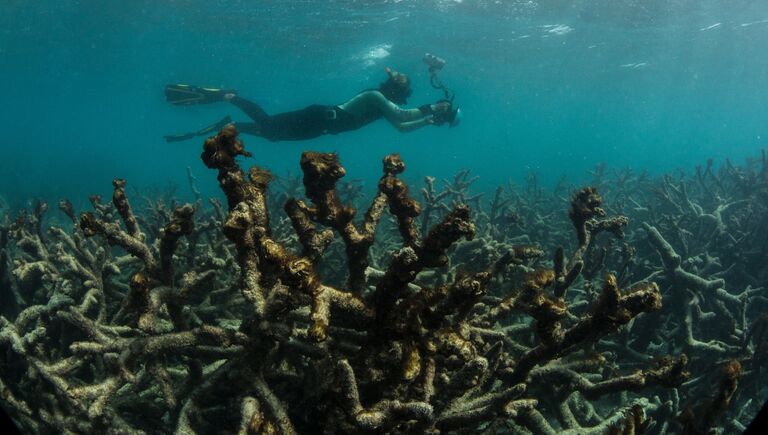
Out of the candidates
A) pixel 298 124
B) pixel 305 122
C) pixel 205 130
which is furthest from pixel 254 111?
pixel 305 122

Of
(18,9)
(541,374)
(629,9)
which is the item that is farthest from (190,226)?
(18,9)

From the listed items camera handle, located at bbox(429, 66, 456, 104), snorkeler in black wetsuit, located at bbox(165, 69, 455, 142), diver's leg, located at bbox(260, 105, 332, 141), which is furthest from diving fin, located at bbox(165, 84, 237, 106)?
camera handle, located at bbox(429, 66, 456, 104)

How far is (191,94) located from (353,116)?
18.3 feet

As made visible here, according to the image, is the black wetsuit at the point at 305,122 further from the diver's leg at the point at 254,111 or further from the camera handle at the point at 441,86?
the camera handle at the point at 441,86

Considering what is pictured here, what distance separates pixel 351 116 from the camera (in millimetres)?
10445

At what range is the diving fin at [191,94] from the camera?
12.6 m

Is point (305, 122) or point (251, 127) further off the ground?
point (305, 122)

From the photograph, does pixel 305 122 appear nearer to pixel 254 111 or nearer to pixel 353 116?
pixel 353 116

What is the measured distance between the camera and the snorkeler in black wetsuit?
33.7ft

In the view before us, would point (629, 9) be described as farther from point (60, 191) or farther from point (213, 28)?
point (60, 191)

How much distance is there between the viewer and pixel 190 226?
253cm

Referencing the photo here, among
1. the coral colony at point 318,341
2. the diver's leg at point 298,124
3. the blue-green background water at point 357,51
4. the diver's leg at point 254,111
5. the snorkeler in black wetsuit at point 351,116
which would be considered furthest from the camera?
the blue-green background water at point 357,51

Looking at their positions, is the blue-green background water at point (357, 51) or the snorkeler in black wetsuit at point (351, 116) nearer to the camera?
the snorkeler in black wetsuit at point (351, 116)

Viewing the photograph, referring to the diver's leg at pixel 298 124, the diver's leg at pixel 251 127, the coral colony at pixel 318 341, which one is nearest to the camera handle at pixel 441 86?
the diver's leg at pixel 298 124
